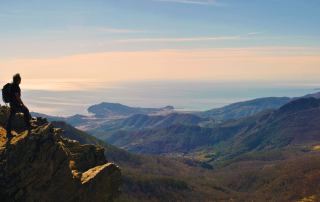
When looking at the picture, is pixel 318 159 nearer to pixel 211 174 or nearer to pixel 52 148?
pixel 211 174

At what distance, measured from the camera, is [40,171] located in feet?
56.7

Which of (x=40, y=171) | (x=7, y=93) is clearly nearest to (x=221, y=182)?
(x=40, y=171)

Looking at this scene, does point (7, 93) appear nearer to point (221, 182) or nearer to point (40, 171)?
point (40, 171)

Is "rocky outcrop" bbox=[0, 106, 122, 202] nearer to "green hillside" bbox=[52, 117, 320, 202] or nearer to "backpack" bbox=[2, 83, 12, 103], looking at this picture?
"backpack" bbox=[2, 83, 12, 103]

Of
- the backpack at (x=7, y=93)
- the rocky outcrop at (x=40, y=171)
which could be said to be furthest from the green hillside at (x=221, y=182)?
the backpack at (x=7, y=93)

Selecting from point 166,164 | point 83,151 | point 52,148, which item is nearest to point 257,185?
point 166,164

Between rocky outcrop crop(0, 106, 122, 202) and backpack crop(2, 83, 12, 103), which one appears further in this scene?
backpack crop(2, 83, 12, 103)

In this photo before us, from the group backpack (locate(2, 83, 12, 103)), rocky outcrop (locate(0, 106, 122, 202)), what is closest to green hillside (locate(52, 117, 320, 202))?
rocky outcrop (locate(0, 106, 122, 202))

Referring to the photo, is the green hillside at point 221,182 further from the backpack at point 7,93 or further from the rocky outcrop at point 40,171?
the backpack at point 7,93

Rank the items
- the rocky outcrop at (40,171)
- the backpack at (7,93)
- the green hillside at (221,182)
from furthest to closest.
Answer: the green hillside at (221,182) < the backpack at (7,93) < the rocky outcrop at (40,171)

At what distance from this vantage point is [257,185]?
12262 cm

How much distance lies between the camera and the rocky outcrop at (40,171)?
52.5ft

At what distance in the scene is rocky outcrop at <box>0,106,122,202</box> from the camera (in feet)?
52.5

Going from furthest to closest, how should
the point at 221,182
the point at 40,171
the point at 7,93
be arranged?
the point at 221,182, the point at 40,171, the point at 7,93
